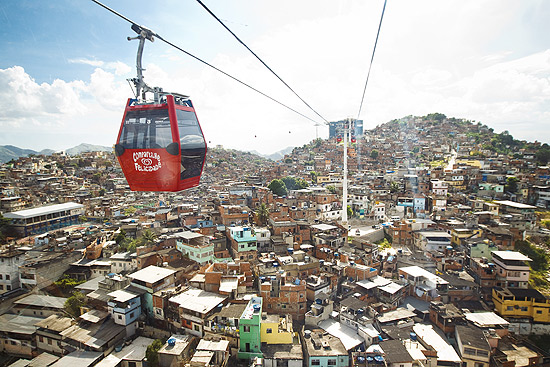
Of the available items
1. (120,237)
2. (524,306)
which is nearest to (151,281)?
(120,237)

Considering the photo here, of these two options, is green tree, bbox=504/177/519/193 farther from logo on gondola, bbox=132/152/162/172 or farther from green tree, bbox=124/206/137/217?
green tree, bbox=124/206/137/217

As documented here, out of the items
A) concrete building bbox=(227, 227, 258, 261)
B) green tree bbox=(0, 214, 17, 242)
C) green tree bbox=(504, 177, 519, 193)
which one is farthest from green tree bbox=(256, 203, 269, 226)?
green tree bbox=(504, 177, 519, 193)

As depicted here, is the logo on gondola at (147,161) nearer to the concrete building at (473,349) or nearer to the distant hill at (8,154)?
the concrete building at (473,349)

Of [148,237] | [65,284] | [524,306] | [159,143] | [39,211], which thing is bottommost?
[524,306]

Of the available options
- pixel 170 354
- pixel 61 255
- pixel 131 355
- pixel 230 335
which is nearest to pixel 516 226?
pixel 230 335

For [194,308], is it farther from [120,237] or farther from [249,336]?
[120,237]

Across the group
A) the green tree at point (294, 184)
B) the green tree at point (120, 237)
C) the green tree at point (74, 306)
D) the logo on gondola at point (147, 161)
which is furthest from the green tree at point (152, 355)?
the green tree at point (294, 184)

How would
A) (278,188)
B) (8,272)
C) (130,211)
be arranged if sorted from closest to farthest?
1. (8,272)
2. (130,211)
3. (278,188)
